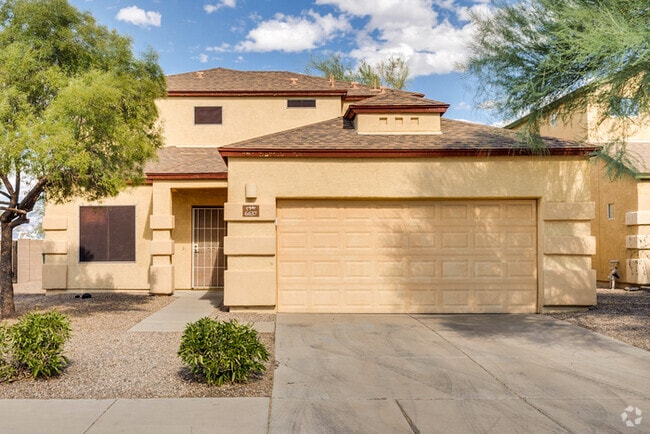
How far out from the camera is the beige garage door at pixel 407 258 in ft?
37.7

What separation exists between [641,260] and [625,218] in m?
1.38

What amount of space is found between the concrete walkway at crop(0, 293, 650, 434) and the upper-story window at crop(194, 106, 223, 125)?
10746mm

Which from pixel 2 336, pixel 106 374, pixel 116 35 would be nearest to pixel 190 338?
pixel 106 374

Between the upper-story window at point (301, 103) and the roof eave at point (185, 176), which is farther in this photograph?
the upper-story window at point (301, 103)

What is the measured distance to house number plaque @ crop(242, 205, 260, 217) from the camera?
37.1ft

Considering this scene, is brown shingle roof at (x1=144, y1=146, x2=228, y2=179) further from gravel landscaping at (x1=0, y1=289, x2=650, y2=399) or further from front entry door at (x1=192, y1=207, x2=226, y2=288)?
gravel landscaping at (x1=0, y1=289, x2=650, y2=399)

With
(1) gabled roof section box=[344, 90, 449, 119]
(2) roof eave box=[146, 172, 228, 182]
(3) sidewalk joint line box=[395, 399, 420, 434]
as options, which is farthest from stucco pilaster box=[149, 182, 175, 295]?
(3) sidewalk joint line box=[395, 399, 420, 434]

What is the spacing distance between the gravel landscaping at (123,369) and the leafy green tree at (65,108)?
2.64m

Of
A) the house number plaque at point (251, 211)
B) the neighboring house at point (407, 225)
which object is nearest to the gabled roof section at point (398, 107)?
the neighboring house at point (407, 225)

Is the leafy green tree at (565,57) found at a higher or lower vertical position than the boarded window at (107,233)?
higher

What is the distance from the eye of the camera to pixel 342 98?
18297 mm

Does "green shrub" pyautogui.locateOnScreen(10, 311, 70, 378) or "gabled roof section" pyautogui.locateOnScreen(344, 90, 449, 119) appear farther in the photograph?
"gabled roof section" pyautogui.locateOnScreen(344, 90, 449, 119)

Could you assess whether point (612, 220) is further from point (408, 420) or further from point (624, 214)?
point (408, 420)

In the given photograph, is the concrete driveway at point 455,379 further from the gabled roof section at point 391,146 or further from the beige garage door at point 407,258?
the gabled roof section at point 391,146
